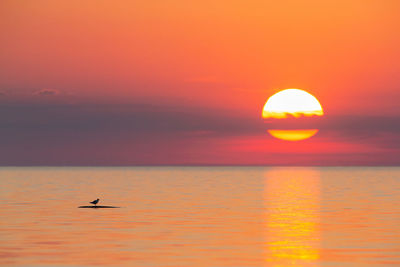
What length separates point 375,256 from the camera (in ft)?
121

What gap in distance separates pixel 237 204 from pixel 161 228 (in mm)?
27154

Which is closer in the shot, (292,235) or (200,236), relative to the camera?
(200,236)

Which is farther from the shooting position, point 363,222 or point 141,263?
point 363,222

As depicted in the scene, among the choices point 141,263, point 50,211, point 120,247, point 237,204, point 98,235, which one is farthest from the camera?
point 237,204

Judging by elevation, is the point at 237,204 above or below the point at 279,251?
above

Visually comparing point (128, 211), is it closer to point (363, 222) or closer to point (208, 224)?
point (208, 224)

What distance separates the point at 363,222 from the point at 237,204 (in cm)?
2307

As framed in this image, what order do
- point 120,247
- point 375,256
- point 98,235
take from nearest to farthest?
point 375,256 < point 120,247 < point 98,235

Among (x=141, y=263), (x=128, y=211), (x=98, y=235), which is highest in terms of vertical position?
(x=128, y=211)

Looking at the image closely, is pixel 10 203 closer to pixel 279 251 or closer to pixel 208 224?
pixel 208 224

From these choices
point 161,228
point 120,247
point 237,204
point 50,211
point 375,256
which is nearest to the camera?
point 375,256

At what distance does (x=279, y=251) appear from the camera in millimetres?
38719

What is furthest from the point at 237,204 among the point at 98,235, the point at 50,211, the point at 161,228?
the point at 98,235

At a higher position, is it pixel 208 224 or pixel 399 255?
pixel 208 224
